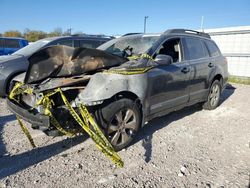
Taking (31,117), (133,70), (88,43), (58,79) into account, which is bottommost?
(31,117)

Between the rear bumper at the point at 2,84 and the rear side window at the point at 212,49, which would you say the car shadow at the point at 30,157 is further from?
the rear side window at the point at 212,49

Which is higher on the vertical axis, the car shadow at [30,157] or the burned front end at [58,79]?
the burned front end at [58,79]

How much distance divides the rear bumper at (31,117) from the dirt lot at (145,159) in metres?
0.61

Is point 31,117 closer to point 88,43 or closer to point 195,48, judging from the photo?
point 195,48

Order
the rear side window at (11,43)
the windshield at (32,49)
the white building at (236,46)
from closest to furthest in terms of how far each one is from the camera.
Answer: the windshield at (32,49), the white building at (236,46), the rear side window at (11,43)

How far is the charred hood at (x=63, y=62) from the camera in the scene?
11.5 feet

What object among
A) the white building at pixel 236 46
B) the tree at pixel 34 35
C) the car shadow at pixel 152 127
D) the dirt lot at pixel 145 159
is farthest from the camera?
the tree at pixel 34 35

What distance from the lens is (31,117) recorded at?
121 inches

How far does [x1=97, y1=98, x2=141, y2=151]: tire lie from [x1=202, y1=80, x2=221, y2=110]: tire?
8.79ft

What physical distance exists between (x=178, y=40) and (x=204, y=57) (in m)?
0.97

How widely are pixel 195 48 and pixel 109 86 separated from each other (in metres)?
2.70

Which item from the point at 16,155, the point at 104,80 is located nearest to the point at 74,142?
the point at 16,155

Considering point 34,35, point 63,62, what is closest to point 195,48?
point 63,62

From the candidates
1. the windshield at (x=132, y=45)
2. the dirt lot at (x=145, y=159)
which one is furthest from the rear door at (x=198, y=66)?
the windshield at (x=132, y=45)
